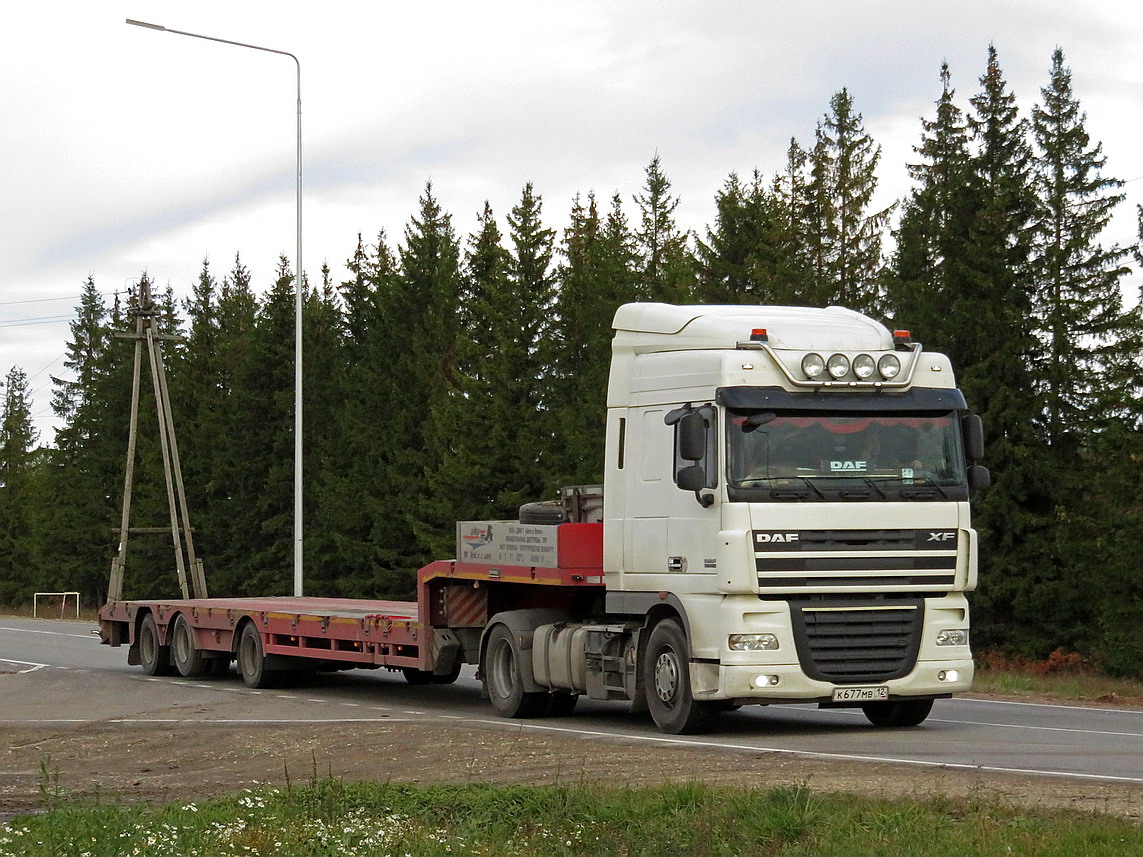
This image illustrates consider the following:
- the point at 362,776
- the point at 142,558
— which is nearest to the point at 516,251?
the point at 142,558

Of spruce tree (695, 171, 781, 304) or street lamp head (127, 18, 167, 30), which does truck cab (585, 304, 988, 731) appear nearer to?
street lamp head (127, 18, 167, 30)

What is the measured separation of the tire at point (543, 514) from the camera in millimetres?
17469

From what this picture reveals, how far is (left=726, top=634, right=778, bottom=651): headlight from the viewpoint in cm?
1473

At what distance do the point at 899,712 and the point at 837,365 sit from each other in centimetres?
358

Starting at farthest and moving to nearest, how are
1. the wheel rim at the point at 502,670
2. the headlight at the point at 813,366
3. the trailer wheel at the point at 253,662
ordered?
the trailer wheel at the point at 253,662 → the wheel rim at the point at 502,670 → the headlight at the point at 813,366

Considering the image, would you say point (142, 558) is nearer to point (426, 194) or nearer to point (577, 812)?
point (426, 194)

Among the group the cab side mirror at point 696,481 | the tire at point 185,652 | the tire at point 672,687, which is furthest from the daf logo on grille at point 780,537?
the tire at point 185,652

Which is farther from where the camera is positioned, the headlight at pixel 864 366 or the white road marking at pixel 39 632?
the white road marking at pixel 39 632

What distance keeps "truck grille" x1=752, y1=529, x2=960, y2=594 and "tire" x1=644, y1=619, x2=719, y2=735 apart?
121 centimetres

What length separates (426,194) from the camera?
253ft

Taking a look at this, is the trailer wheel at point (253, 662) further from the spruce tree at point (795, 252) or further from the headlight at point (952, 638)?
the spruce tree at point (795, 252)

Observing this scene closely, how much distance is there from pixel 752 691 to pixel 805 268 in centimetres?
4078

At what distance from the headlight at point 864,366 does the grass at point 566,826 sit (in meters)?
5.43

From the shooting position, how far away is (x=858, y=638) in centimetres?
1508
